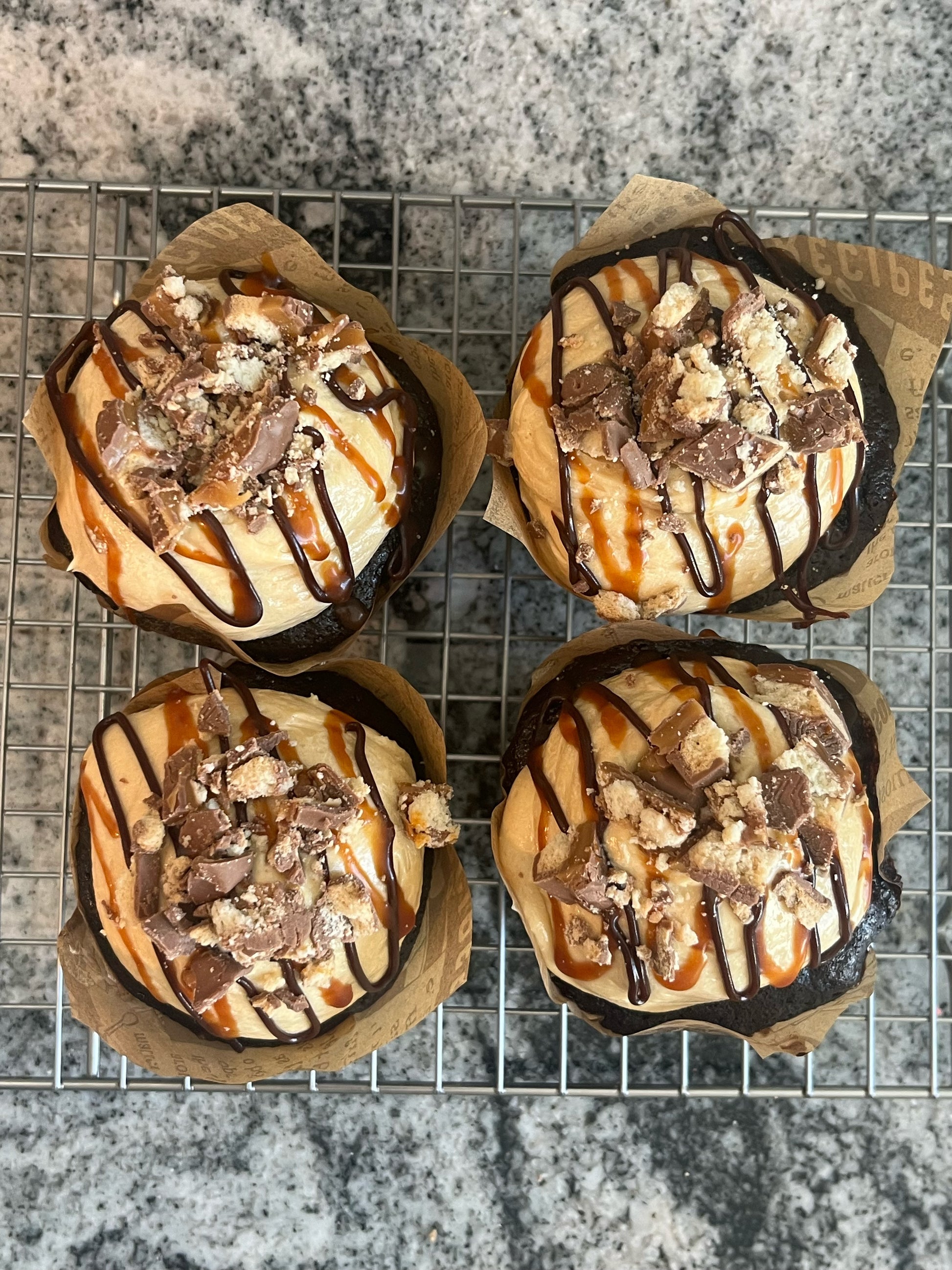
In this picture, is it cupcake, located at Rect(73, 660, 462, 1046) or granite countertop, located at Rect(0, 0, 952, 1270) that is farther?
granite countertop, located at Rect(0, 0, 952, 1270)

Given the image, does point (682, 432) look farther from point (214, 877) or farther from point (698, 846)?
point (214, 877)

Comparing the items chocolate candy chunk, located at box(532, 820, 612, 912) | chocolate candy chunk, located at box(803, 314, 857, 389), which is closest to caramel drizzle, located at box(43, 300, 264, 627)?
chocolate candy chunk, located at box(532, 820, 612, 912)

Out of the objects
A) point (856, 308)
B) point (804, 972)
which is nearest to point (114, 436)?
point (856, 308)

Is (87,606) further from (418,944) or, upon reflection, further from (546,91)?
(546,91)

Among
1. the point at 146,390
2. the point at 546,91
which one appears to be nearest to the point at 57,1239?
the point at 146,390

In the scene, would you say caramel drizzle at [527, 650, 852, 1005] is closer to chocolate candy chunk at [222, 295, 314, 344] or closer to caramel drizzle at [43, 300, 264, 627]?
caramel drizzle at [43, 300, 264, 627]

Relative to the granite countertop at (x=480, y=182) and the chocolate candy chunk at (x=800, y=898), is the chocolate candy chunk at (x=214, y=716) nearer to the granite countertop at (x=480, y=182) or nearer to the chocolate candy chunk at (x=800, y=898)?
the granite countertop at (x=480, y=182)
